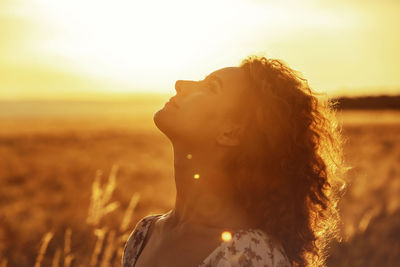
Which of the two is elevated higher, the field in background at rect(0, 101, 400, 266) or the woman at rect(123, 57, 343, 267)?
the woman at rect(123, 57, 343, 267)

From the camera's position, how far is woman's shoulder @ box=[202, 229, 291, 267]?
2172mm

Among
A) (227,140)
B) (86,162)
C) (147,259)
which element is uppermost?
(227,140)

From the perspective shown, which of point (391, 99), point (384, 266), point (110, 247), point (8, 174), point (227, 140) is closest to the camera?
point (227, 140)

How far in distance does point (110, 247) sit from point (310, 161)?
190cm

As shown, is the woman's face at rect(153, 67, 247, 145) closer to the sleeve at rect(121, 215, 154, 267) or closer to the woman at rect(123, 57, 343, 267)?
the woman at rect(123, 57, 343, 267)

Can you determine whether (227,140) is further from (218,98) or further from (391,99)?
(391,99)

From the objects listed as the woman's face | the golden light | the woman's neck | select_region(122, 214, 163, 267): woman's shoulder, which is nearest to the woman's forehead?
the woman's face

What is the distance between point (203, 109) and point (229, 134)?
15cm

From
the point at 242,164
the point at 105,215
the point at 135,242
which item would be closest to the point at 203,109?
the point at 242,164

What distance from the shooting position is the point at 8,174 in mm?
17547

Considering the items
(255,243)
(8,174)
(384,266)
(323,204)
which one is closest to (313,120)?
(323,204)

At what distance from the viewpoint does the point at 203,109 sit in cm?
238

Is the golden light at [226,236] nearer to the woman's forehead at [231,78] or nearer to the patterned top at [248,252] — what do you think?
the patterned top at [248,252]

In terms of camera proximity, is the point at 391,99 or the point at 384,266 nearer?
the point at 391,99
